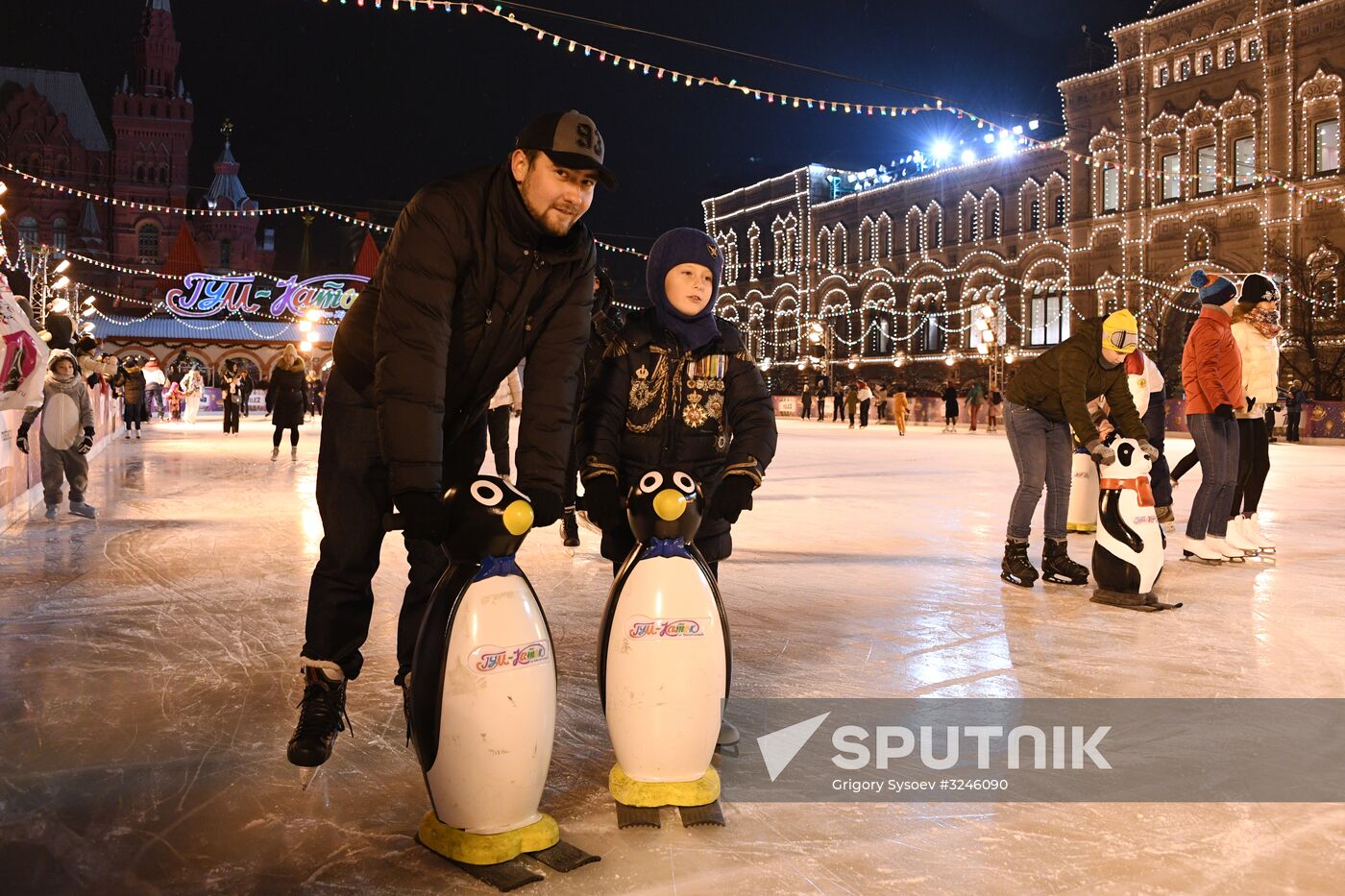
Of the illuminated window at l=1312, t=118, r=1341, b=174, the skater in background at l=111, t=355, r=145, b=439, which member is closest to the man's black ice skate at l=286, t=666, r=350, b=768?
the skater in background at l=111, t=355, r=145, b=439

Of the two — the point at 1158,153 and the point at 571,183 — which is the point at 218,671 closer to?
the point at 571,183

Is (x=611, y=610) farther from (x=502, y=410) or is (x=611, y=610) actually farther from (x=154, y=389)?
(x=154, y=389)

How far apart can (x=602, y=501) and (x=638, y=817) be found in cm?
76

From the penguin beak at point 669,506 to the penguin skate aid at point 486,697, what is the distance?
1.04 feet

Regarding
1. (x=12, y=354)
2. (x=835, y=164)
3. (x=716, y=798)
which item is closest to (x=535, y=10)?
(x=12, y=354)

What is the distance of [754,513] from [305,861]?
20.2 ft

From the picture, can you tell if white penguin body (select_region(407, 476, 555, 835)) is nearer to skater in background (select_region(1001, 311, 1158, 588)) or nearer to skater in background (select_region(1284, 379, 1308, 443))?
skater in background (select_region(1001, 311, 1158, 588))

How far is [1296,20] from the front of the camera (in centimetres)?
2703

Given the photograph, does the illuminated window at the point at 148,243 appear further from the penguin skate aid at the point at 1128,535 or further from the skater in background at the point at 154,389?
the penguin skate aid at the point at 1128,535

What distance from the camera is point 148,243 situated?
205ft

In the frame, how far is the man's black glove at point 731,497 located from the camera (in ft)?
8.28

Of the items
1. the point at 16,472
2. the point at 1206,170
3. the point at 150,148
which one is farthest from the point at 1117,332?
the point at 150,148

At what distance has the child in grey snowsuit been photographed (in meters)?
7.50

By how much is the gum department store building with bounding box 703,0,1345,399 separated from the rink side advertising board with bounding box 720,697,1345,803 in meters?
20.2
